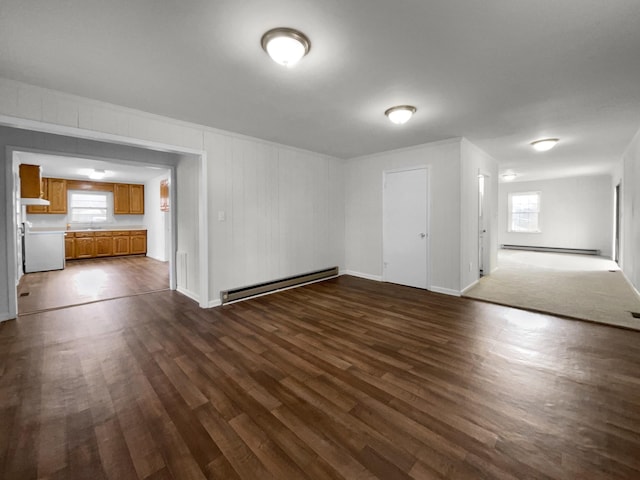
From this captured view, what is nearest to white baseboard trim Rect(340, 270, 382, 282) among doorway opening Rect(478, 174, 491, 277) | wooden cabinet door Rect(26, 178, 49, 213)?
doorway opening Rect(478, 174, 491, 277)

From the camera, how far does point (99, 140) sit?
9.99 ft

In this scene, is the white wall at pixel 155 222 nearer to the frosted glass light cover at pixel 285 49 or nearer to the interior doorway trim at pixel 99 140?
the interior doorway trim at pixel 99 140

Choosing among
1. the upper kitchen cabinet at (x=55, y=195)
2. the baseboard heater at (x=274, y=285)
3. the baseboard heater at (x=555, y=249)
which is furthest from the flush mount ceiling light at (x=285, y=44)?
the baseboard heater at (x=555, y=249)

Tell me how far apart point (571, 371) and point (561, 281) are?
3942mm

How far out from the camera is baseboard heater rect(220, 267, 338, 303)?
417cm

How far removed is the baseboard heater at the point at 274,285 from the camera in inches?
164

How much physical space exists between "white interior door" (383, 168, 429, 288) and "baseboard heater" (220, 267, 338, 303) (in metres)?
1.23

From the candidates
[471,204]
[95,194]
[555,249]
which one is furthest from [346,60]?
[555,249]

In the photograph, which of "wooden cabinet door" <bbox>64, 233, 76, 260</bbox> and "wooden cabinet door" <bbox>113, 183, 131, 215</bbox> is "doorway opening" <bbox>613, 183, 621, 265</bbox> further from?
"wooden cabinet door" <bbox>64, 233, 76, 260</bbox>

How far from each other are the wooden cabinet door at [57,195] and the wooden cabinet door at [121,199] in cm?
118

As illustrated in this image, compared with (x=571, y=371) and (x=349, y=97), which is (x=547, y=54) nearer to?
(x=349, y=97)

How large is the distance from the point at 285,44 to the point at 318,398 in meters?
2.51

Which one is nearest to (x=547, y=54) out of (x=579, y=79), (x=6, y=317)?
(x=579, y=79)

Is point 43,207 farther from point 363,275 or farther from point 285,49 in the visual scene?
point 285,49
